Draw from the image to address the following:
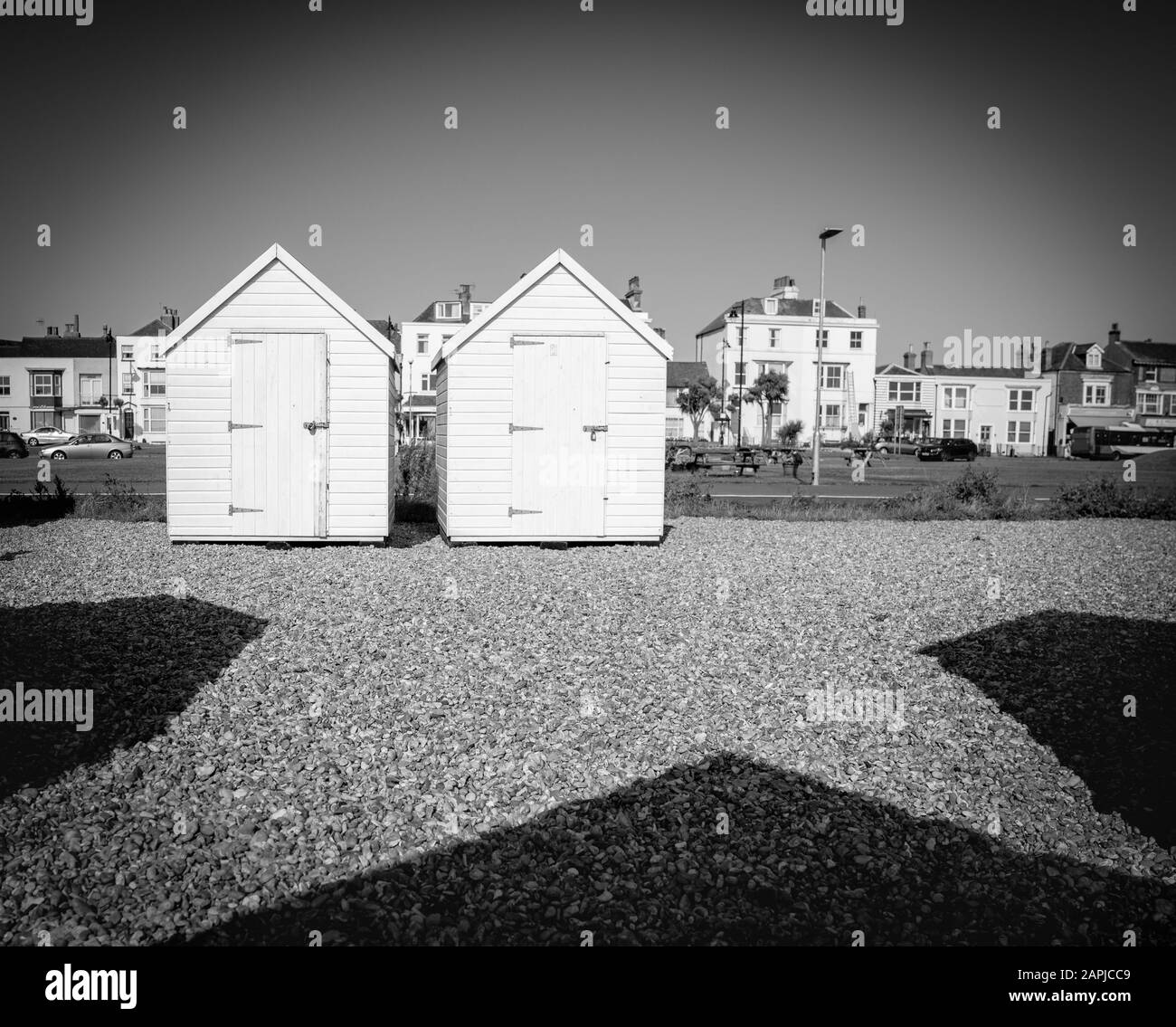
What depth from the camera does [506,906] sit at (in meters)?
4.01

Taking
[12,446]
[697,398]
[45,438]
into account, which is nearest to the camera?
[12,446]

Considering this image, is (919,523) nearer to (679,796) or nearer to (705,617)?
(705,617)

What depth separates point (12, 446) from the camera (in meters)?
41.7

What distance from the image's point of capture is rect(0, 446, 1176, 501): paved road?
25752 mm

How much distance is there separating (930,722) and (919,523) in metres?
13.4

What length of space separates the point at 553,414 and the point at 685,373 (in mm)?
63878

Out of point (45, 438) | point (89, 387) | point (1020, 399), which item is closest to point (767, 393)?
point (1020, 399)

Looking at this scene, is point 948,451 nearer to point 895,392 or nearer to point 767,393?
point 767,393

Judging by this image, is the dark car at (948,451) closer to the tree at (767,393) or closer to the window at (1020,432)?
the tree at (767,393)

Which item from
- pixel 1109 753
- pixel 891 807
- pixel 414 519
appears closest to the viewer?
pixel 891 807

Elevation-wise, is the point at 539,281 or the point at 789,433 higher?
the point at 539,281

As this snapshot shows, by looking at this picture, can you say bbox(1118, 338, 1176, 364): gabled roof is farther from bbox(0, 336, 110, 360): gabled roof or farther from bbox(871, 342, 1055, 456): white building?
bbox(0, 336, 110, 360): gabled roof
